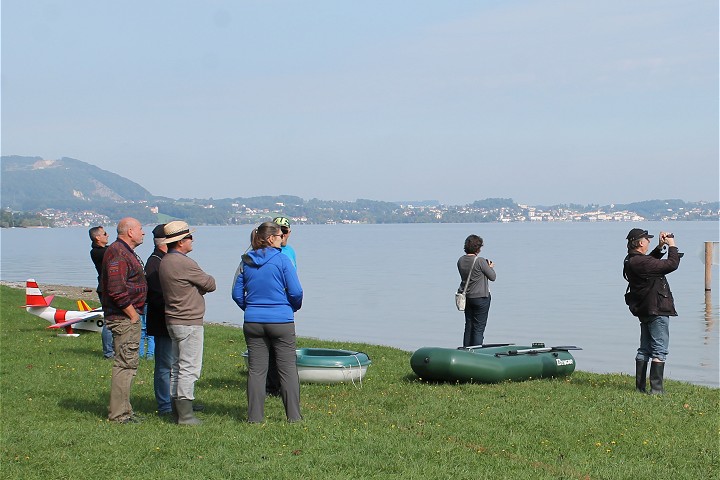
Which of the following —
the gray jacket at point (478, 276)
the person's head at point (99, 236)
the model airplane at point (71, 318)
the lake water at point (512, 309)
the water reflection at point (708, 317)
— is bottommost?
the lake water at point (512, 309)

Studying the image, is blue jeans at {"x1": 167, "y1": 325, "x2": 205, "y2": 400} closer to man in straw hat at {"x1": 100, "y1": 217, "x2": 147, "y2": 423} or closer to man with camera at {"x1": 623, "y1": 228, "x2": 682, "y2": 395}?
man in straw hat at {"x1": 100, "y1": 217, "x2": 147, "y2": 423}

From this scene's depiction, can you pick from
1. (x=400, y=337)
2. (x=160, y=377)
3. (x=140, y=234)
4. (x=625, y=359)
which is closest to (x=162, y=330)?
(x=160, y=377)

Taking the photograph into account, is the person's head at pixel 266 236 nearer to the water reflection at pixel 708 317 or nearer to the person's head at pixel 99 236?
the person's head at pixel 99 236

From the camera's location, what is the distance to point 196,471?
24.3 ft

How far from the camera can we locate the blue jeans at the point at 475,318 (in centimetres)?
1409

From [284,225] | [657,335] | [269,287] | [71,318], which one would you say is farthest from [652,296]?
[71,318]

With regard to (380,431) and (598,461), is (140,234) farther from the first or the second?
(598,461)

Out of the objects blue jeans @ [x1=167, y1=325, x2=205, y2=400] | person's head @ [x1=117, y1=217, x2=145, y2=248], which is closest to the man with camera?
blue jeans @ [x1=167, y1=325, x2=205, y2=400]

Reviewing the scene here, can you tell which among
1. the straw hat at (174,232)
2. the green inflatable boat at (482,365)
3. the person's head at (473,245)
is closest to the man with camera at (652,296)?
the green inflatable boat at (482,365)

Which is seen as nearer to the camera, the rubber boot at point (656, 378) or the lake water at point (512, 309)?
the rubber boot at point (656, 378)

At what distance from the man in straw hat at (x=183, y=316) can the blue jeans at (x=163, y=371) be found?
0.77 m

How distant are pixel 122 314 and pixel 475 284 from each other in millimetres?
6395

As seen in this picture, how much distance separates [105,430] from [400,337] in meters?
18.4

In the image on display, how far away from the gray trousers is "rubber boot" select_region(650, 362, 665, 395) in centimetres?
473
